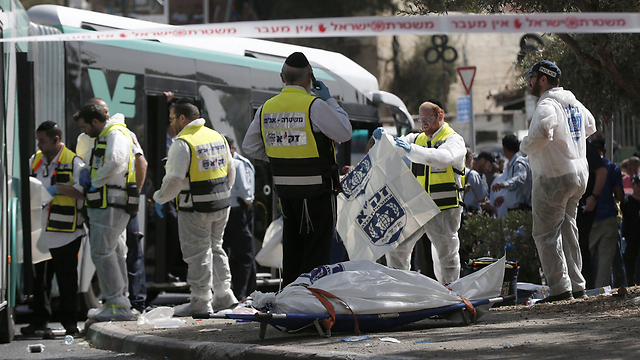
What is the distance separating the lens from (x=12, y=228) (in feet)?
21.4

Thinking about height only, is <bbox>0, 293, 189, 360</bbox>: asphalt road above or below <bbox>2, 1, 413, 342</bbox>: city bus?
below

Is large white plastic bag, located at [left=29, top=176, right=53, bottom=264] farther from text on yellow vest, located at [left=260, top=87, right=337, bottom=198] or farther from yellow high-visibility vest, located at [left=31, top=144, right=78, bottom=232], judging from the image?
text on yellow vest, located at [left=260, top=87, right=337, bottom=198]

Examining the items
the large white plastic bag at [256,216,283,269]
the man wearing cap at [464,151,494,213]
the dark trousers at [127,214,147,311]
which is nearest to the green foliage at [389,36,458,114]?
the man wearing cap at [464,151,494,213]

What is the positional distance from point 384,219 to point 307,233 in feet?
3.90

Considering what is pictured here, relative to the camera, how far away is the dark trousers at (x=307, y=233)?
5.88 m

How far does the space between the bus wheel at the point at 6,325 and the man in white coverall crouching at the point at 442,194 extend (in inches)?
130

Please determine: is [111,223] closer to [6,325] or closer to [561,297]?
[6,325]

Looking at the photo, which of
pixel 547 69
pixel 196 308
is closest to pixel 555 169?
pixel 547 69

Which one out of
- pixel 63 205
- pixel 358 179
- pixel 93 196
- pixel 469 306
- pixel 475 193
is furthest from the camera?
pixel 475 193

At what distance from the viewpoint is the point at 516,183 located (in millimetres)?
9312

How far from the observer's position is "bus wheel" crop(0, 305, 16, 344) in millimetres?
6582

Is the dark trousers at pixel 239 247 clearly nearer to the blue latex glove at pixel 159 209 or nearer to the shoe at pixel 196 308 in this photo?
the blue latex glove at pixel 159 209

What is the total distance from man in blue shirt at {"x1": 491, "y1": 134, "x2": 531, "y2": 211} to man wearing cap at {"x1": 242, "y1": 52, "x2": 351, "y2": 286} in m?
3.92

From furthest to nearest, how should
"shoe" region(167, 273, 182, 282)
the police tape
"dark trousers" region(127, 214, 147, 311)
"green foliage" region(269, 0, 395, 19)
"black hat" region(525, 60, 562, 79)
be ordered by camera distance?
"green foliage" region(269, 0, 395, 19)
"shoe" region(167, 273, 182, 282)
"dark trousers" region(127, 214, 147, 311)
"black hat" region(525, 60, 562, 79)
the police tape
